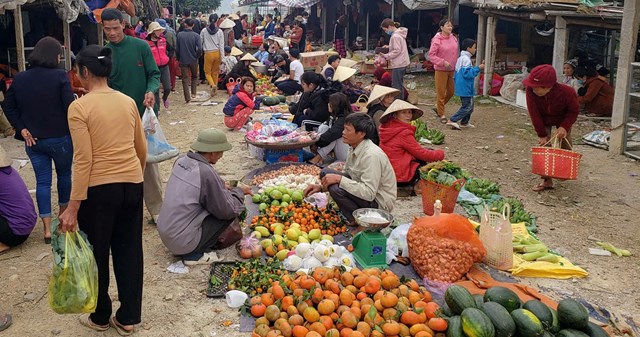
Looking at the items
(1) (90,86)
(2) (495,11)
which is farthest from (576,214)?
(2) (495,11)

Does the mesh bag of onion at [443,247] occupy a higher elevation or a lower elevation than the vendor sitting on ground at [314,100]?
lower

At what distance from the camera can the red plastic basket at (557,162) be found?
6637 mm

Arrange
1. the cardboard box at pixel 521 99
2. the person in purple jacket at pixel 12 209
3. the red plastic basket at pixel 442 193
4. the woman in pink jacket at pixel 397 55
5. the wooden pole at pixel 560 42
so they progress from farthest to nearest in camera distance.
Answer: the cardboard box at pixel 521 99, the woman in pink jacket at pixel 397 55, the wooden pole at pixel 560 42, the red plastic basket at pixel 442 193, the person in purple jacket at pixel 12 209

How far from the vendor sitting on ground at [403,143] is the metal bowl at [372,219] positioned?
171 centimetres

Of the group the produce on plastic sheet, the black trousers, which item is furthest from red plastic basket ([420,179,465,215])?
the black trousers

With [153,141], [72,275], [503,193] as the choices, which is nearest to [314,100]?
[503,193]

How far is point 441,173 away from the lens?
6.12 meters

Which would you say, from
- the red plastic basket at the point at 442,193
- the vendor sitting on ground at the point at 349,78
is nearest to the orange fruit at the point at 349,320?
the red plastic basket at the point at 442,193

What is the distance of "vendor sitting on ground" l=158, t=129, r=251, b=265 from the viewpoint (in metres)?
4.79

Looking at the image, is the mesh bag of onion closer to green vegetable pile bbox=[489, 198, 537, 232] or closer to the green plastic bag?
green vegetable pile bbox=[489, 198, 537, 232]

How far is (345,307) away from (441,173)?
2.63 meters

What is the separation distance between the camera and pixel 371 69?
57.8ft

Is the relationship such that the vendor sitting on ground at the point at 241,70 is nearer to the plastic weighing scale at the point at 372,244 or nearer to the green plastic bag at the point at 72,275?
the plastic weighing scale at the point at 372,244

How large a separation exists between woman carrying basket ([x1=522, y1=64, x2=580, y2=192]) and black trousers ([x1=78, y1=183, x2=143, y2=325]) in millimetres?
4982
